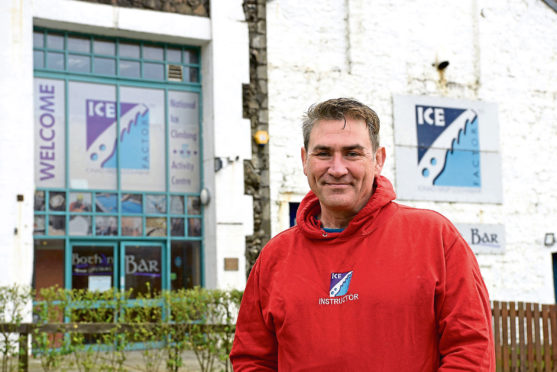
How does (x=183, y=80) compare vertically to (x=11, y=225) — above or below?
above

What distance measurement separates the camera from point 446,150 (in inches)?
639

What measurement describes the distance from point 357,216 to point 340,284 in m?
0.26

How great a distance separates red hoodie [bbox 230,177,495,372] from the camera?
95.9 inches

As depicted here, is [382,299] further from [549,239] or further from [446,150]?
[549,239]

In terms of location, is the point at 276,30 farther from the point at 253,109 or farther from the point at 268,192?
the point at 268,192

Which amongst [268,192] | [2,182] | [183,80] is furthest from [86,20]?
[268,192]

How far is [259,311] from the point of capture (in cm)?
286

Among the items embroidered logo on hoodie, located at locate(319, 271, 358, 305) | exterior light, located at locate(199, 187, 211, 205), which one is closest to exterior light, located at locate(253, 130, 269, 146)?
exterior light, located at locate(199, 187, 211, 205)

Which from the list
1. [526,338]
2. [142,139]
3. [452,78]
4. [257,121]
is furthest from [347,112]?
[452,78]

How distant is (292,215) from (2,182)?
Answer: 5518 mm

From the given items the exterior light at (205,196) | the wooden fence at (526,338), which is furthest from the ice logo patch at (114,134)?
the wooden fence at (526,338)

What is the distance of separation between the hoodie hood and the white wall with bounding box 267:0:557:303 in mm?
11505

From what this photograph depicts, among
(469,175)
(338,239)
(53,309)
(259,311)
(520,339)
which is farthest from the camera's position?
(469,175)

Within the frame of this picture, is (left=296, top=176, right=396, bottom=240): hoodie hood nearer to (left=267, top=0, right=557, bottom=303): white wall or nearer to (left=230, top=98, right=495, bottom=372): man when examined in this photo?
(left=230, top=98, right=495, bottom=372): man
